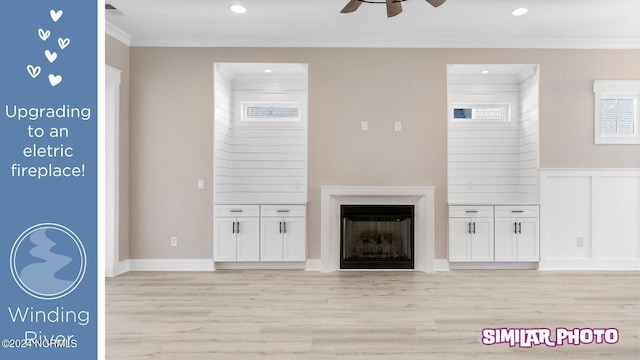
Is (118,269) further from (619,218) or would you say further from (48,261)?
(619,218)

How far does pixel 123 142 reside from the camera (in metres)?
4.68

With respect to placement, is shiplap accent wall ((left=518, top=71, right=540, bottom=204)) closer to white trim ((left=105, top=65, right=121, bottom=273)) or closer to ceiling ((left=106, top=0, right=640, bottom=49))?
ceiling ((left=106, top=0, right=640, bottom=49))

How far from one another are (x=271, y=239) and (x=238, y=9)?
8.31 ft

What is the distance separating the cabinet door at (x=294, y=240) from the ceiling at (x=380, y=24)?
2137mm

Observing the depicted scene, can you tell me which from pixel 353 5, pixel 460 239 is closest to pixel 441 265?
pixel 460 239

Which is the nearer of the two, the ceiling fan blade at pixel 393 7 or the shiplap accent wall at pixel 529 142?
the ceiling fan blade at pixel 393 7

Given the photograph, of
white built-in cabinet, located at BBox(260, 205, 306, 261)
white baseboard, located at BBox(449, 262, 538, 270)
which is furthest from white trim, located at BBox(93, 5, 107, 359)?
white baseboard, located at BBox(449, 262, 538, 270)

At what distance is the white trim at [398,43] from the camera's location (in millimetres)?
4777

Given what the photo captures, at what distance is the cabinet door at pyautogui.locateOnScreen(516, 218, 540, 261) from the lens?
473 cm

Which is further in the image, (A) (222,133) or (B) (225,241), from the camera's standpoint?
(A) (222,133)

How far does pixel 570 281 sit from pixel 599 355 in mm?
2096

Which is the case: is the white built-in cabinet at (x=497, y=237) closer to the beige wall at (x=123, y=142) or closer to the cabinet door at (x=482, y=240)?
the cabinet door at (x=482, y=240)

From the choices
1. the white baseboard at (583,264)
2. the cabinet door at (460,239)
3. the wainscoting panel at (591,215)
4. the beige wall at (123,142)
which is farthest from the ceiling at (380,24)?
the white baseboard at (583,264)

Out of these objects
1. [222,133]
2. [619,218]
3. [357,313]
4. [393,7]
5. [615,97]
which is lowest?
[357,313]
